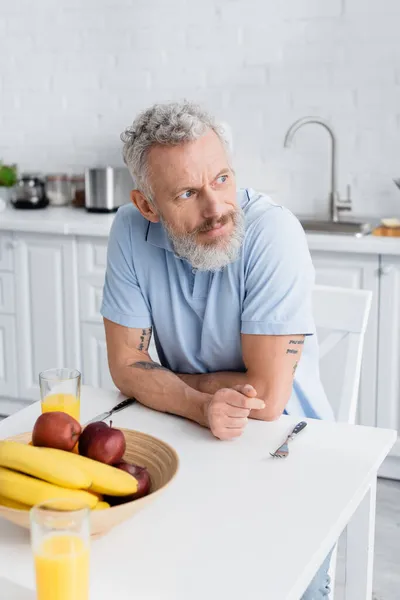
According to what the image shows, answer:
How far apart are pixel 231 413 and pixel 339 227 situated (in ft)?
6.40

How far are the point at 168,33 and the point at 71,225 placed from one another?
974 mm

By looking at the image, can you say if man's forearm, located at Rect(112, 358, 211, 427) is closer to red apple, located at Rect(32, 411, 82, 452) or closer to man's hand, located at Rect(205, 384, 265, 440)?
man's hand, located at Rect(205, 384, 265, 440)

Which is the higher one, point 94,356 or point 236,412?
point 236,412

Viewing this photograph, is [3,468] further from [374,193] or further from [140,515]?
[374,193]

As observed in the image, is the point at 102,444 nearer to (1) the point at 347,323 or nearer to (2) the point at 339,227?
(1) the point at 347,323

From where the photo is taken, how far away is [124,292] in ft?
6.20

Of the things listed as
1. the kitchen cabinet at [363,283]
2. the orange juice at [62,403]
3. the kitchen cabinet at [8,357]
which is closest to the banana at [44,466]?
the orange juice at [62,403]

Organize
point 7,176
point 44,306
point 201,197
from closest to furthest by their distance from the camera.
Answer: point 201,197 → point 44,306 → point 7,176

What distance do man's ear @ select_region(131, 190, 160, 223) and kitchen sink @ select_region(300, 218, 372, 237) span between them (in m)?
1.41

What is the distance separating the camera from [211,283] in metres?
1.83

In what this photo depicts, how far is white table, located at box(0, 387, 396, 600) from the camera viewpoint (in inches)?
42.8

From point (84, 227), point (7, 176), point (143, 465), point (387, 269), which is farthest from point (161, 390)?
point (7, 176)

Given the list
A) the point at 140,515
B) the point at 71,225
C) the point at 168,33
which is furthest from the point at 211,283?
the point at 168,33

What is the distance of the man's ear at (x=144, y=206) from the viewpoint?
6.15 feet
